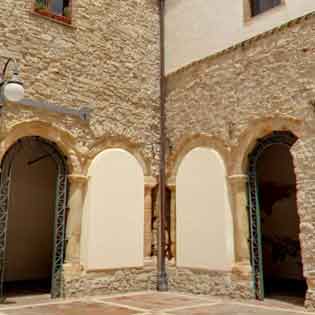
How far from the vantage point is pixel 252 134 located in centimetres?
789

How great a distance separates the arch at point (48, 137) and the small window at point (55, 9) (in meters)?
2.35

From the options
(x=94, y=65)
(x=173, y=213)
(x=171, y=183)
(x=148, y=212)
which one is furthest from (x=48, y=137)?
(x=173, y=213)

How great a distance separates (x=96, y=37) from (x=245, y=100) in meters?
3.56

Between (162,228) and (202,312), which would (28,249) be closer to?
(162,228)

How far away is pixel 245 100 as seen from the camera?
806 cm

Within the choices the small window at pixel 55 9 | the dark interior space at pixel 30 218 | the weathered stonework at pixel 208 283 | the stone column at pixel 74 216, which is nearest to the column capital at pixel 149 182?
the stone column at pixel 74 216

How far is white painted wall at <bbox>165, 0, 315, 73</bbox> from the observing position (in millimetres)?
7816

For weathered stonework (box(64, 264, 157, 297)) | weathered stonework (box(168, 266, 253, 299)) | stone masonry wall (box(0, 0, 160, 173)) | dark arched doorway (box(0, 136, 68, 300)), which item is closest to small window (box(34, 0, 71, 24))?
stone masonry wall (box(0, 0, 160, 173))

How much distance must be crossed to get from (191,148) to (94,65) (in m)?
2.77

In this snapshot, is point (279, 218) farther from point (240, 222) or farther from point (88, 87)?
point (88, 87)

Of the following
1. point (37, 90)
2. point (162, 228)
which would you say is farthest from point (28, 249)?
point (37, 90)

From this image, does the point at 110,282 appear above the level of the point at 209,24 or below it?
A: below

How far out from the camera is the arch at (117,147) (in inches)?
330

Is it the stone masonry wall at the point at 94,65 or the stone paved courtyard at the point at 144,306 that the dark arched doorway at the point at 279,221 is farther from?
the stone masonry wall at the point at 94,65
